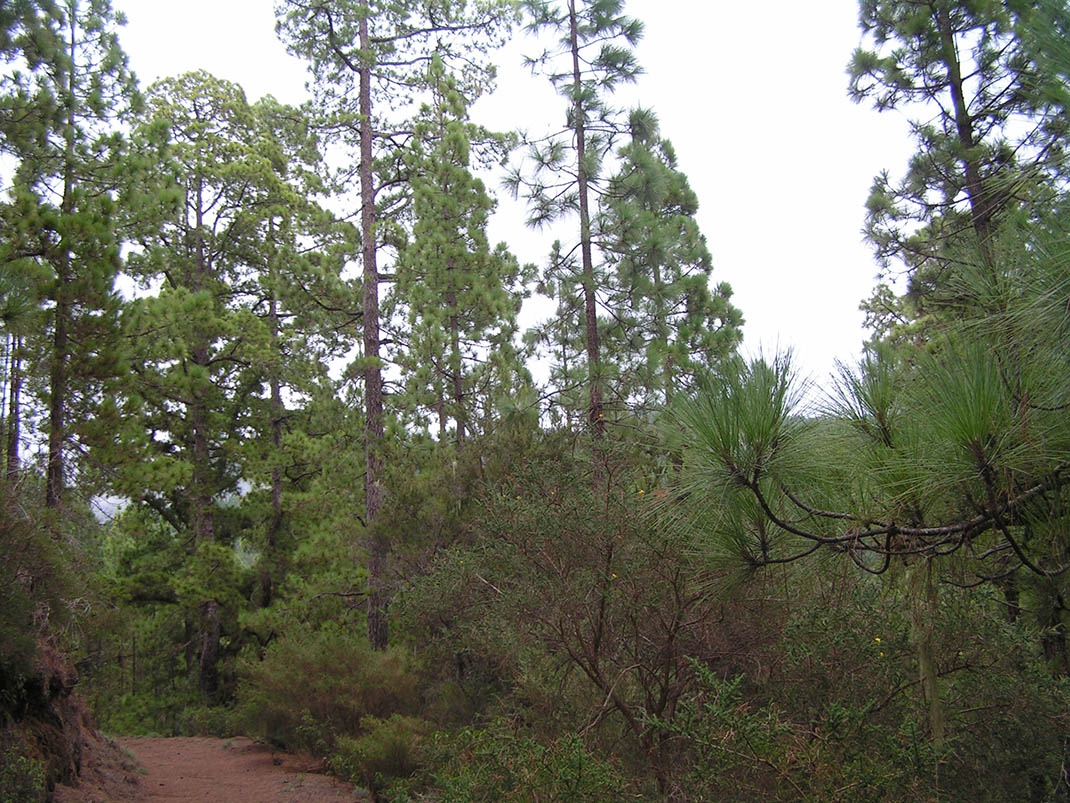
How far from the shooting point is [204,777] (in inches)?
A: 358

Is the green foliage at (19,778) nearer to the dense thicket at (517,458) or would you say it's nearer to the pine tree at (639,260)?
the dense thicket at (517,458)

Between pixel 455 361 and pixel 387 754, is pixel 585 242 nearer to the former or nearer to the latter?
pixel 455 361

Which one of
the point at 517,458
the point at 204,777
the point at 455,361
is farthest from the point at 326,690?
the point at 455,361

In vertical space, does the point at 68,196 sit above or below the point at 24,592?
above

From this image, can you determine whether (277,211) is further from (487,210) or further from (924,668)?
(924,668)

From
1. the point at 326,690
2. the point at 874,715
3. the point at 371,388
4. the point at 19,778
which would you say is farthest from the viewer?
the point at 371,388

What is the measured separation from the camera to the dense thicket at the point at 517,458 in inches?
117

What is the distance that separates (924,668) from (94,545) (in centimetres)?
1167

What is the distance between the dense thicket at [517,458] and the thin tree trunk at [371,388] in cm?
7

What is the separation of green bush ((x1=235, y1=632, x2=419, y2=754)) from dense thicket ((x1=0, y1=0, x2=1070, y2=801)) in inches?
2.1

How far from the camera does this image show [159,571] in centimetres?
1548

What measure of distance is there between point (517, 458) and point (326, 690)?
3.53 m

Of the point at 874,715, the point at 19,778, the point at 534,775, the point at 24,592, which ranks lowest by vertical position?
the point at 19,778

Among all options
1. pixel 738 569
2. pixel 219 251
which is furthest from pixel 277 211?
pixel 738 569
